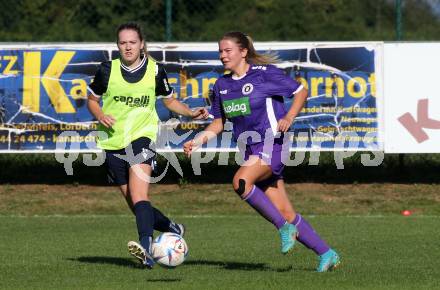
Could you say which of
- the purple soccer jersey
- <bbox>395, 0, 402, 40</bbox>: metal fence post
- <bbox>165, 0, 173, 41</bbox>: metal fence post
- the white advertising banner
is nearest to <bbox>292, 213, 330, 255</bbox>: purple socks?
the purple soccer jersey

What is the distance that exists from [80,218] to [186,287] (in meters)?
6.77

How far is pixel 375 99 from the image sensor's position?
561 inches

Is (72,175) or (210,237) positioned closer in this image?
(210,237)

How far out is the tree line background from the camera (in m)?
16.4

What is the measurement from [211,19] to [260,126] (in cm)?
1006

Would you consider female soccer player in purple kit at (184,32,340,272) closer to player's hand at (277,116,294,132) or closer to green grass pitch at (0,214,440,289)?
player's hand at (277,116,294,132)

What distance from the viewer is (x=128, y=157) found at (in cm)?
837

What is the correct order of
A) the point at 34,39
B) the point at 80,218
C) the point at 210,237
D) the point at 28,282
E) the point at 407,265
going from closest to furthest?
the point at 28,282, the point at 407,265, the point at 210,237, the point at 80,218, the point at 34,39

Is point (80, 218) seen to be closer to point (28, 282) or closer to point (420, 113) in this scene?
point (420, 113)

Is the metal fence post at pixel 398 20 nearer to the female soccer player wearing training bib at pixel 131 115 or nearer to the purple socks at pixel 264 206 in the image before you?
the female soccer player wearing training bib at pixel 131 115

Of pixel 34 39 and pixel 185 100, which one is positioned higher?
pixel 34 39

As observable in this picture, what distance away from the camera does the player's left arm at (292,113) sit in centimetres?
758

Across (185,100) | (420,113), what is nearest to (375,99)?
(420,113)

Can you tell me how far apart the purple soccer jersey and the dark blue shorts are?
796mm
